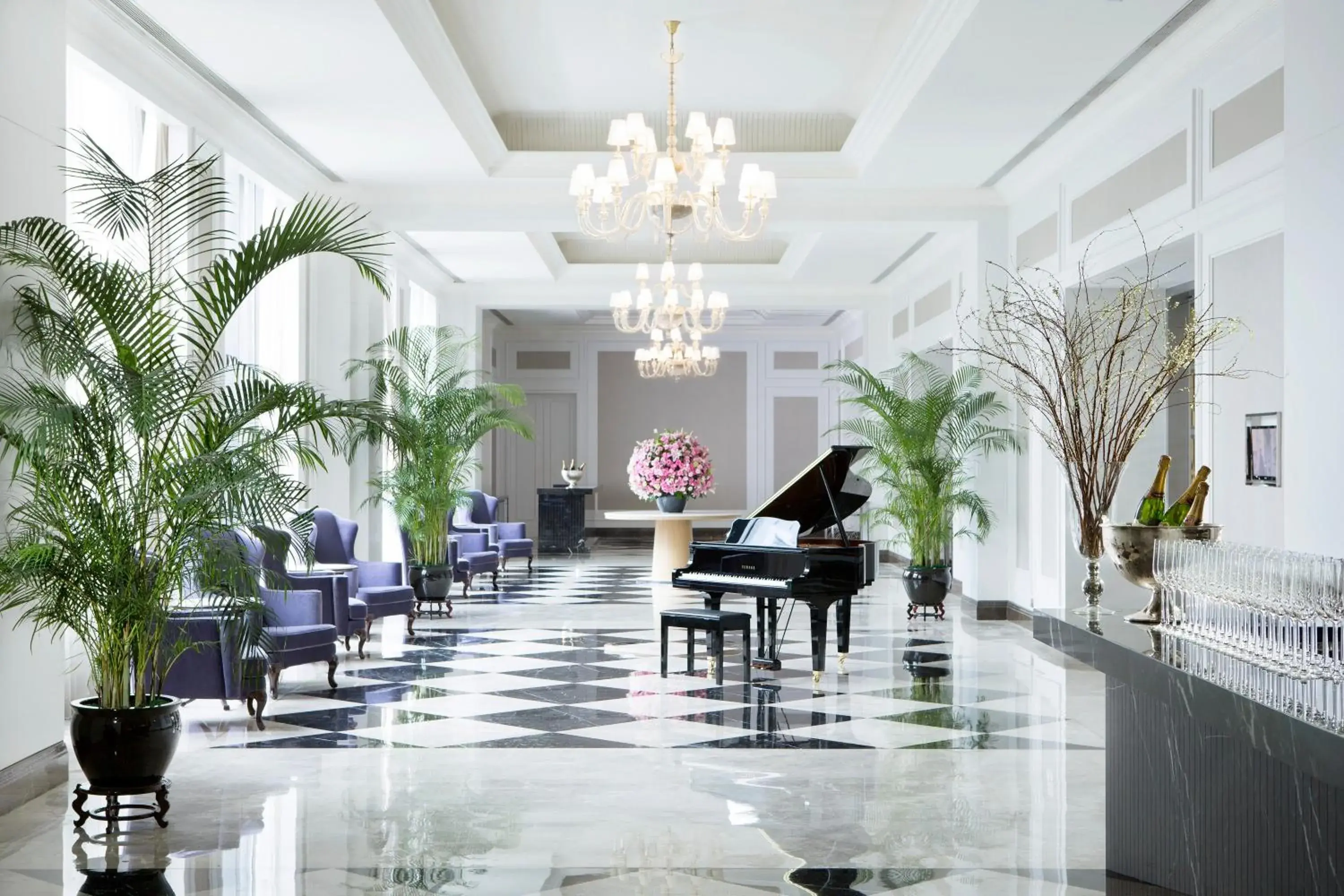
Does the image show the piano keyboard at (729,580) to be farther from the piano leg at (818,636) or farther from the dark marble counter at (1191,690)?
the dark marble counter at (1191,690)

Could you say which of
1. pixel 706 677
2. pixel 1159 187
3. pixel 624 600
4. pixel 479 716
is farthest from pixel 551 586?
pixel 1159 187

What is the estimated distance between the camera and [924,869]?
13.0ft

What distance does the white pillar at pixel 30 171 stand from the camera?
4719 mm

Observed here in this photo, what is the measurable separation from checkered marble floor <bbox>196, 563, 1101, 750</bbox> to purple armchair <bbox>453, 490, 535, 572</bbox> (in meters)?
4.03

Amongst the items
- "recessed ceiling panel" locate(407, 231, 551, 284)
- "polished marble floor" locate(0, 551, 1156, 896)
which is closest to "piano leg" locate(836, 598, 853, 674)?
"polished marble floor" locate(0, 551, 1156, 896)

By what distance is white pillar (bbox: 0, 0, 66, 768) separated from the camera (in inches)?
186

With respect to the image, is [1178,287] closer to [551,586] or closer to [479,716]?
[479,716]

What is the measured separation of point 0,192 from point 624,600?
7904 millimetres

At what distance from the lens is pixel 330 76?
727 cm

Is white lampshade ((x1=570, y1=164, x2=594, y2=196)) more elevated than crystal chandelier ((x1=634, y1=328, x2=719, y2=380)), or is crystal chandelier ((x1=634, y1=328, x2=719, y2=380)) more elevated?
white lampshade ((x1=570, y1=164, x2=594, y2=196))

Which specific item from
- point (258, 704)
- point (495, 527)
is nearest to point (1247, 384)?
point (258, 704)

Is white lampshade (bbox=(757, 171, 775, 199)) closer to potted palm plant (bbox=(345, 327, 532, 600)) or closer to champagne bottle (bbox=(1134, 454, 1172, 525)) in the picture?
potted palm plant (bbox=(345, 327, 532, 600))

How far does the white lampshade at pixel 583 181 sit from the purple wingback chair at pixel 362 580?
111 inches

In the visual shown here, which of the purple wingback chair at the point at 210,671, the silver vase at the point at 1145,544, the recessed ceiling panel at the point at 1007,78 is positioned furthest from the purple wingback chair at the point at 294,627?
the recessed ceiling panel at the point at 1007,78
